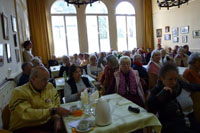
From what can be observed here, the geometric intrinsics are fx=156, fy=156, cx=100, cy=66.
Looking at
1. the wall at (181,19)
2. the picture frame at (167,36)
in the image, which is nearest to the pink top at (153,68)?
the wall at (181,19)

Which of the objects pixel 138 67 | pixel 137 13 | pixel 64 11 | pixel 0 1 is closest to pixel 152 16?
pixel 137 13

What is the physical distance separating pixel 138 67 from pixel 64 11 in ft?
21.0

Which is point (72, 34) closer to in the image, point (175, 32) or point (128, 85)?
point (175, 32)

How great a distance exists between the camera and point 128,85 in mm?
2479

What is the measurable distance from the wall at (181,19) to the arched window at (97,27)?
3042 millimetres

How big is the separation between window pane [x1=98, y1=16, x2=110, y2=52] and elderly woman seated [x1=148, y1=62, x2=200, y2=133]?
7.70 m

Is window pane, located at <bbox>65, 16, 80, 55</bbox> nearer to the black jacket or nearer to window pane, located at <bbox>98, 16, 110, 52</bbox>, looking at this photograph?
window pane, located at <bbox>98, 16, 110, 52</bbox>

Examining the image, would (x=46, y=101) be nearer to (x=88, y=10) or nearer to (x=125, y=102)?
(x=125, y=102)

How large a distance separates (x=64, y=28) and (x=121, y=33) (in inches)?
135

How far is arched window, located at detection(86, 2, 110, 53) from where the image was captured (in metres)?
8.87

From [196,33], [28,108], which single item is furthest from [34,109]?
[196,33]

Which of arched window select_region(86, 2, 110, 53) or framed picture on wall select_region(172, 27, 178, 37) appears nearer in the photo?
framed picture on wall select_region(172, 27, 178, 37)

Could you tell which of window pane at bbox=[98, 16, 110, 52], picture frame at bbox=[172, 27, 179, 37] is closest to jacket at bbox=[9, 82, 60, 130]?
window pane at bbox=[98, 16, 110, 52]

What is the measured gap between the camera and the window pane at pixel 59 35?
837cm
